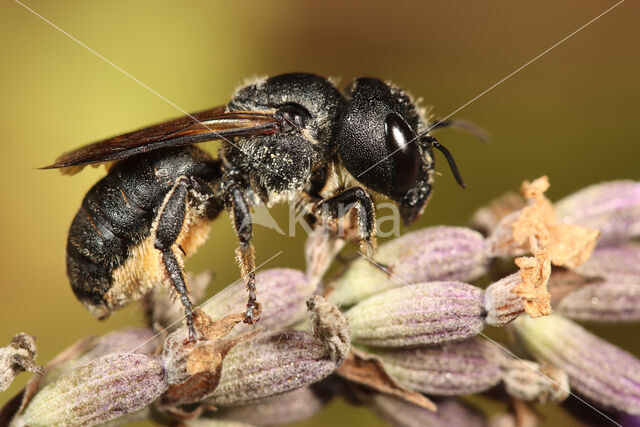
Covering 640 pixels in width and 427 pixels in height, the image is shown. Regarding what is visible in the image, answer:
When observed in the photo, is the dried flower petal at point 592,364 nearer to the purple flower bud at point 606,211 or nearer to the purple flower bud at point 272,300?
the purple flower bud at point 606,211

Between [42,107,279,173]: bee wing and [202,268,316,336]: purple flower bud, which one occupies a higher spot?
[42,107,279,173]: bee wing

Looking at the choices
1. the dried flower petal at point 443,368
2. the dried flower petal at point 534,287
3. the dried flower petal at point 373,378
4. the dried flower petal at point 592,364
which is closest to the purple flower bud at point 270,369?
the dried flower petal at point 373,378

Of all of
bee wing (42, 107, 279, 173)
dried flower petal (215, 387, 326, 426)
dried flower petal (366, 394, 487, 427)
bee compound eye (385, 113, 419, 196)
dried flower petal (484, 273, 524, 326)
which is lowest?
dried flower petal (366, 394, 487, 427)

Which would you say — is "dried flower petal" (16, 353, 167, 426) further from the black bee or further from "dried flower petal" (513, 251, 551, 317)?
"dried flower petal" (513, 251, 551, 317)

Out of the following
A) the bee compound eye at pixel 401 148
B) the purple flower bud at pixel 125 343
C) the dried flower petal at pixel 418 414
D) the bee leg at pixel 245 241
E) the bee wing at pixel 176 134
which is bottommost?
the dried flower petal at pixel 418 414

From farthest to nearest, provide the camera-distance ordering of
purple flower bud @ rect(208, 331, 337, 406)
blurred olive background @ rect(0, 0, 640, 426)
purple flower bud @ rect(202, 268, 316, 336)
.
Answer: blurred olive background @ rect(0, 0, 640, 426)
purple flower bud @ rect(202, 268, 316, 336)
purple flower bud @ rect(208, 331, 337, 406)

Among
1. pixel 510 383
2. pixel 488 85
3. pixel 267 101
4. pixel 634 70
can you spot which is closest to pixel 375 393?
pixel 510 383

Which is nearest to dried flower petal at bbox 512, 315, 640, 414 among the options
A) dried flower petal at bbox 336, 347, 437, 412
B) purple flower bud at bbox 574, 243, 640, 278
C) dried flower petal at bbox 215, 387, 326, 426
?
purple flower bud at bbox 574, 243, 640, 278
